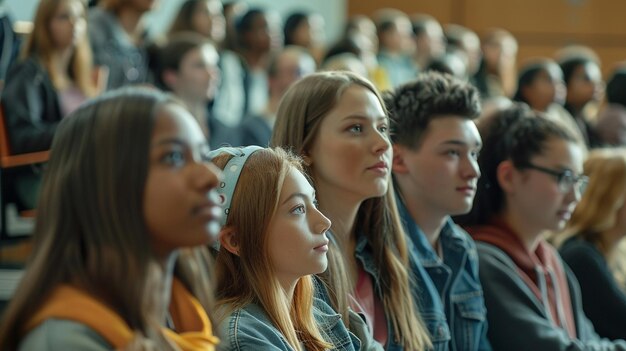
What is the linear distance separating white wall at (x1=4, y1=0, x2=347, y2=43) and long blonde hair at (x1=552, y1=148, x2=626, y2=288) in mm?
3246

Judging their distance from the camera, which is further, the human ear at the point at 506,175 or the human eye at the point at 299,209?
the human ear at the point at 506,175

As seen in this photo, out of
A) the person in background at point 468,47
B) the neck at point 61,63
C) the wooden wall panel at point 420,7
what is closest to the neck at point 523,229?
the neck at point 61,63

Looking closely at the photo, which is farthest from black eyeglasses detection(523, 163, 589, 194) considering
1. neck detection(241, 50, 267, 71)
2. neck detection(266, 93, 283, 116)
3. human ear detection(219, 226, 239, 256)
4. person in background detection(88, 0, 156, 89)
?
neck detection(241, 50, 267, 71)

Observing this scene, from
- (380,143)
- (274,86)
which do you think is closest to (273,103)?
(274,86)

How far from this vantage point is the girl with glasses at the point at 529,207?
3.03 m

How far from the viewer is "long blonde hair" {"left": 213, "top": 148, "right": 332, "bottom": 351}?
6.50ft

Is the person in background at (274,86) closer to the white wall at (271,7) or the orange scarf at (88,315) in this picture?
the white wall at (271,7)

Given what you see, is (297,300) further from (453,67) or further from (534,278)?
(453,67)

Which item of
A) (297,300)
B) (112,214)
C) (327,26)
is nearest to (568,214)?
(297,300)

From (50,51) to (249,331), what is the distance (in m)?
2.98

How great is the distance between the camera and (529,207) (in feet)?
10.1

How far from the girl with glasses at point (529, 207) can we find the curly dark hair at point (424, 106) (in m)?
0.36

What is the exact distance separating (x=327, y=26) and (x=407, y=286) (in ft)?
26.3

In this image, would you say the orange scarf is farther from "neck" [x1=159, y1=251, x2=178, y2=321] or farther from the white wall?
the white wall
